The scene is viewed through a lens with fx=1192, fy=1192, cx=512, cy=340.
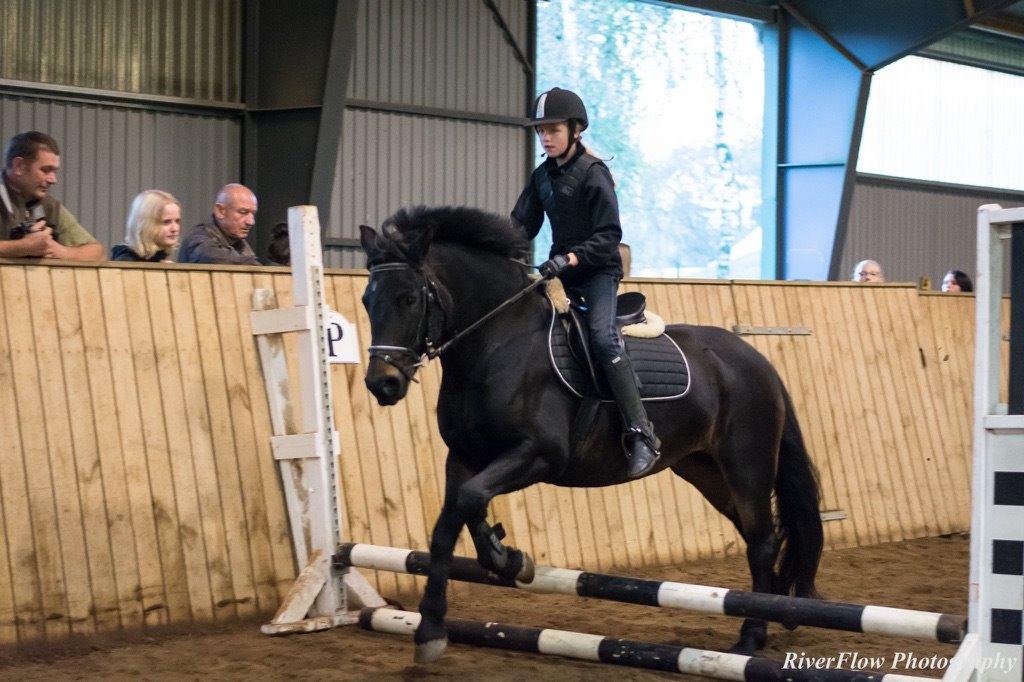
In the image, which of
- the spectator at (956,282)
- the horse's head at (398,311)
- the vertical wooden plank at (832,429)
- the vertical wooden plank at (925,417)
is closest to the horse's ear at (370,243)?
the horse's head at (398,311)

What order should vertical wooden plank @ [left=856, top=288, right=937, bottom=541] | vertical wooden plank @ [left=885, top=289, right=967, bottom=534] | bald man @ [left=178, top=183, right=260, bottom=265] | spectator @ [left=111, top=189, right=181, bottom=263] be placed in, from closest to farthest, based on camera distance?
1. spectator @ [left=111, top=189, right=181, bottom=263]
2. bald man @ [left=178, top=183, right=260, bottom=265]
3. vertical wooden plank @ [left=856, top=288, right=937, bottom=541]
4. vertical wooden plank @ [left=885, top=289, right=967, bottom=534]

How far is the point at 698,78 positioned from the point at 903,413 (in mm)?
9714

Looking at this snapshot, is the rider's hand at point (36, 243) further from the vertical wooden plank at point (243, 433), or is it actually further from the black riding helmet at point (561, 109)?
the black riding helmet at point (561, 109)

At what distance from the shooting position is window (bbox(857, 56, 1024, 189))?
19.7m

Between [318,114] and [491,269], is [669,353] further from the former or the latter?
[318,114]

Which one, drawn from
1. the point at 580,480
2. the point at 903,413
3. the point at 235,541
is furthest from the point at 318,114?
the point at 580,480

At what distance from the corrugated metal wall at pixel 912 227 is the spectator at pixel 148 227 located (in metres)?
14.2

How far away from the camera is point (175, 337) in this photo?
591 cm

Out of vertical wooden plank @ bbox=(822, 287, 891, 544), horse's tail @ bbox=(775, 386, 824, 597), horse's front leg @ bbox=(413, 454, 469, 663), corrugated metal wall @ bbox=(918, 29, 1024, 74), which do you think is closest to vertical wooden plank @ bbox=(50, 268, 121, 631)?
horse's front leg @ bbox=(413, 454, 469, 663)

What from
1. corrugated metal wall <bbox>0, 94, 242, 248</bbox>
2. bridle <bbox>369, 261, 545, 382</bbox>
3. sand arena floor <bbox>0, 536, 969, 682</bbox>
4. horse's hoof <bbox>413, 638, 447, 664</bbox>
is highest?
corrugated metal wall <bbox>0, 94, 242, 248</bbox>

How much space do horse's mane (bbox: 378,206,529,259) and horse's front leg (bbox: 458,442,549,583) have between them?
858 millimetres

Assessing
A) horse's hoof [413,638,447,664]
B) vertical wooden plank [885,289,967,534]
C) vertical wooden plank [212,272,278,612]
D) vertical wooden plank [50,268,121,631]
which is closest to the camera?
horse's hoof [413,638,447,664]

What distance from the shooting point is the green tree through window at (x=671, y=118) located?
648 inches

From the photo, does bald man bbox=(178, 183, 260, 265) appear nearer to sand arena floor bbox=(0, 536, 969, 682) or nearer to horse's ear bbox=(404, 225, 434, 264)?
sand arena floor bbox=(0, 536, 969, 682)
